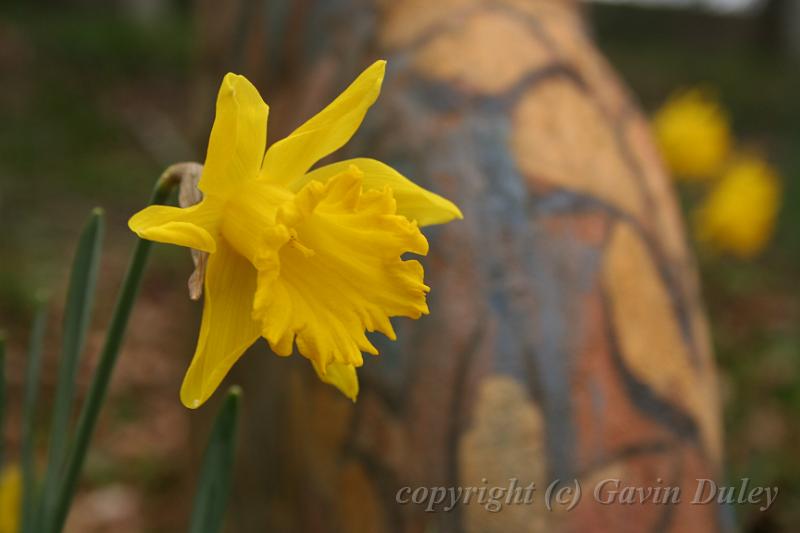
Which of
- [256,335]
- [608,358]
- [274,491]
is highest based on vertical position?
[256,335]

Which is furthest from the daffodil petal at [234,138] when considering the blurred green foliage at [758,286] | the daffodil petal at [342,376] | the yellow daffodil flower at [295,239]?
the blurred green foliage at [758,286]

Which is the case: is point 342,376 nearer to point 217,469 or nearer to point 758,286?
point 217,469

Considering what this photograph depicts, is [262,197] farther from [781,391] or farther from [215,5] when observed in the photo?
[781,391]

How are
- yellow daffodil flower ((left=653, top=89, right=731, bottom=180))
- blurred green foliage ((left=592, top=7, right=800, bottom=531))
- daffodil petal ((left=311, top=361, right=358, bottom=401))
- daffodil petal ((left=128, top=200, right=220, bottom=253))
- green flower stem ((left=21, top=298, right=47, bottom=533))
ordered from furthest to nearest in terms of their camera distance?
1. yellow daffodil flower ((left=653, top=89, right=731, bottom=180))
2. blurred green foliage ((left=592, top=7, right=800, bottom=531))
3. green flower stem ((left=21, top=298, right=47, bottom=533))
4. daffodil petal ((left=311, top=361, right=358, bottom=401))
5. daffodil petal ((left=128, top=200, right=220, bottom=253))

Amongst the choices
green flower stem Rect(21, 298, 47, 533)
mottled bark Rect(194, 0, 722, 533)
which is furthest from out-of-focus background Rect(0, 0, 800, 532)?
green flower stem Rect(21, 298, 47, 533)

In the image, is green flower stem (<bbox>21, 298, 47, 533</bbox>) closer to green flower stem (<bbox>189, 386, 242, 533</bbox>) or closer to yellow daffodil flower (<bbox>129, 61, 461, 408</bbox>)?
green flower stem (<bbox>189, 386, 242, 533</bbox>)

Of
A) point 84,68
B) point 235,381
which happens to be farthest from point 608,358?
point 84,68

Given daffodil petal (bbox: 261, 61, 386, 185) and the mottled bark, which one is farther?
the mottled bark

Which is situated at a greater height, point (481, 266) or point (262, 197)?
point (262, 197)
